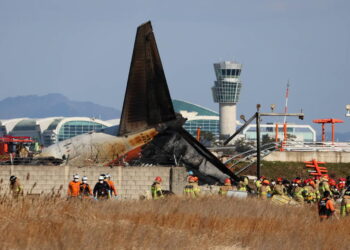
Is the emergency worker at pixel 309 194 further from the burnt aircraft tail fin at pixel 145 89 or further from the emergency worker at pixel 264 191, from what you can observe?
the burnt aircraft tail fin at pixel 145 89

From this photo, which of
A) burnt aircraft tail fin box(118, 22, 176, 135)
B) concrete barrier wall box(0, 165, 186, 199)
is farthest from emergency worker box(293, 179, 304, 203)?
burnt aircraft tail fin box(118, 22, 176, 135)

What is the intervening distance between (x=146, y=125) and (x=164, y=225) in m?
22.1

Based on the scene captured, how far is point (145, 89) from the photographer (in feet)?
146

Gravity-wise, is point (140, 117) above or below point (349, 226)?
above

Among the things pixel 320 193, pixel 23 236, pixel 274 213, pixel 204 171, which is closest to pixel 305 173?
Answer: pixel 204 171

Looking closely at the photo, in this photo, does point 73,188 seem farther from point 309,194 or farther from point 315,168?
point 315,168

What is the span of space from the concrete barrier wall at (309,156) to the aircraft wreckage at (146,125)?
83.5 feet

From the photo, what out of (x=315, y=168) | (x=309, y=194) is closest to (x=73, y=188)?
(x=309, y=194)

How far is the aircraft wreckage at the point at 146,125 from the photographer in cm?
4434

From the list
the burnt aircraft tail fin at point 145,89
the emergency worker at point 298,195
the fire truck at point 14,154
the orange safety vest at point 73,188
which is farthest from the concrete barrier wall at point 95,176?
the orange safety vest at point 73,188

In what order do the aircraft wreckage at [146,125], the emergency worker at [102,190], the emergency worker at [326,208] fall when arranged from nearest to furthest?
the emergency worker at [326,208] < the emergency worker at [102,190] < the aircraft wreckage at [146,125]

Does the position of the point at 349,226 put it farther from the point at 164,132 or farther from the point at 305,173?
the point at 305,173

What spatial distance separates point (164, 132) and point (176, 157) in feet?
4.76

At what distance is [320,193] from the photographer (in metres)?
38.7
